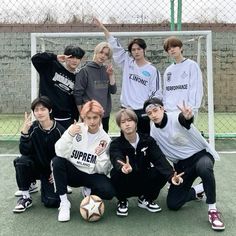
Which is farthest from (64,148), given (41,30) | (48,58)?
(41,30)

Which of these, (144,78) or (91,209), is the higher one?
(144,78)

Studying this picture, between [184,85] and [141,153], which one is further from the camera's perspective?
[184,85]

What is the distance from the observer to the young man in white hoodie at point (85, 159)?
293 cm

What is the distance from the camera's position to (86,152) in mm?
3000

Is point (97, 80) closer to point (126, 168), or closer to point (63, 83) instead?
point (63, 83)

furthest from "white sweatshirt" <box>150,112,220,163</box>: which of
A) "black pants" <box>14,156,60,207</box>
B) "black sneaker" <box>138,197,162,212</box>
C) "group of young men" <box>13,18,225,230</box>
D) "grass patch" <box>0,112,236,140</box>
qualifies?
"grass patch" <box>0,112,236,140</box>

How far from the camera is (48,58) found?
3498 millimetres

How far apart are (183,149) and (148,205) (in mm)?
541

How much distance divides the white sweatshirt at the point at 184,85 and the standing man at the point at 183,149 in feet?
1.68

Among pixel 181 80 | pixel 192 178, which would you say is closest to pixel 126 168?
pixel 192 178

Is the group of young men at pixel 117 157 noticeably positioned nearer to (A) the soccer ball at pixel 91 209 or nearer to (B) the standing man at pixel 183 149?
(B) the standing man at pixel 183 149

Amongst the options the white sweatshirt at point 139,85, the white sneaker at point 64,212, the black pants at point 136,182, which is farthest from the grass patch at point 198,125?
the white sneaker at point 64,212

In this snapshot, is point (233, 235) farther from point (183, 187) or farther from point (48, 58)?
point (48, 58)

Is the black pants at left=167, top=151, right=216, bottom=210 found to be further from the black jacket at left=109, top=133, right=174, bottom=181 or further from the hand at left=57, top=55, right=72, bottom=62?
the hand at left=57, top=55, right=72, bottom=62
